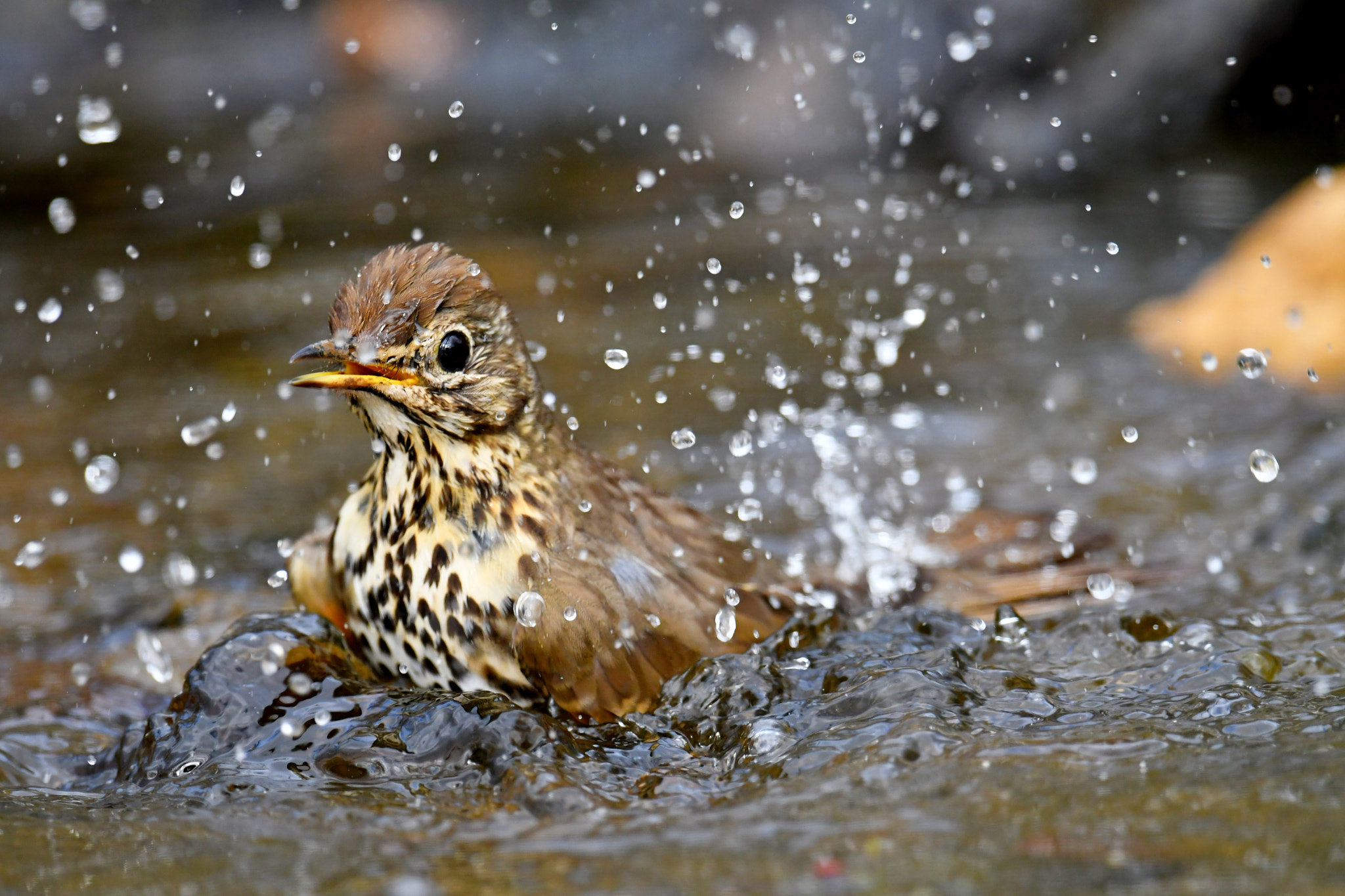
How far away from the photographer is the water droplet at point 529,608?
11.2ft

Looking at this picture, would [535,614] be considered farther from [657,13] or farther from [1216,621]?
[657,13]

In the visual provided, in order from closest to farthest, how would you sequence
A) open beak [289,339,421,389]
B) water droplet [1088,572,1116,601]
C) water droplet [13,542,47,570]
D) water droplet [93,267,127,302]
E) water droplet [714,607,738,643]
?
open beak [289,339,421,389] → water droplet [714,607,738,643] → water droplet [1088,572,1116,601] → water droplet [13,542,47,570] → water droplet [93,267,127,302]

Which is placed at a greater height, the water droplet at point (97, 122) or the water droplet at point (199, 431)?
the water droplet at point (97, 122)

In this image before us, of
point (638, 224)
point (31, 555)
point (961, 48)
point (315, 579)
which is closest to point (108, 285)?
point (638, 224)

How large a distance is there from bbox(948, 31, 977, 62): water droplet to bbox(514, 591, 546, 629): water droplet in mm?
8340

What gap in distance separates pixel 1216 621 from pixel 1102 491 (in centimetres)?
165

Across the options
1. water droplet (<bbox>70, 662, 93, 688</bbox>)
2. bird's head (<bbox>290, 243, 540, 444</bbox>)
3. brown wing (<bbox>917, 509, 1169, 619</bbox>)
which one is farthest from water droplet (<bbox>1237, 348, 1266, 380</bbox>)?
water droplet (<bbox>70, 662, 93, 688</bbox>)

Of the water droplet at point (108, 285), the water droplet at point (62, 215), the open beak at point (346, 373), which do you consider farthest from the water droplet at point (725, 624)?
the water droplet at point (62, 215)

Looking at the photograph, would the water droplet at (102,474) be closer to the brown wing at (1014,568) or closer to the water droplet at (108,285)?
the water droplet at (108,285)

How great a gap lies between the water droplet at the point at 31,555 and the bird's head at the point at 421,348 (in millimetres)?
2336

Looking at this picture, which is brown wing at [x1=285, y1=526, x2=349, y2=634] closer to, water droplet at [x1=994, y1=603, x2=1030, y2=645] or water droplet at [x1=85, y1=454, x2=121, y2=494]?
water droplet at [x1=994, y1=603, x2=1030, y2=645]

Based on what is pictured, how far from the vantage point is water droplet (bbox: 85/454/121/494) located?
6.03m

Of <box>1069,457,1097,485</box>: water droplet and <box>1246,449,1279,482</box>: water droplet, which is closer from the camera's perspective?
<box>1246,449,1279,482</box>: water droplet

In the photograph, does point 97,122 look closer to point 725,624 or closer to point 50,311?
point 50,311
